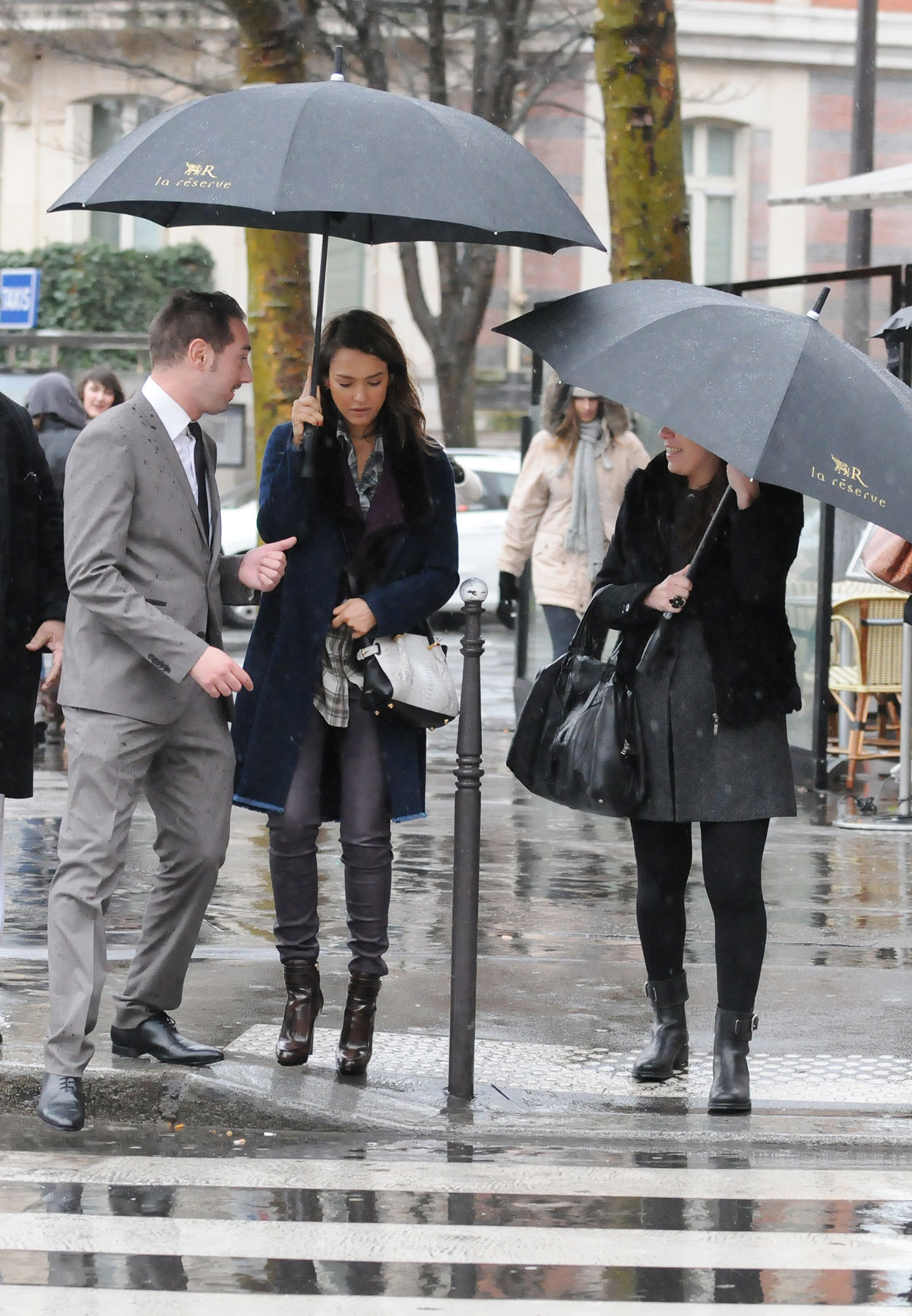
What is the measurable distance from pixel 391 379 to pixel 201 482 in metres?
0.57

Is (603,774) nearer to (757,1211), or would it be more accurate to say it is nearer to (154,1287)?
(757,1211)

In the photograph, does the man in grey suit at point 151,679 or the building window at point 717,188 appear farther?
the building window at point 717,188

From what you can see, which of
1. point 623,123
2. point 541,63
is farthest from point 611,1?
point 541,63

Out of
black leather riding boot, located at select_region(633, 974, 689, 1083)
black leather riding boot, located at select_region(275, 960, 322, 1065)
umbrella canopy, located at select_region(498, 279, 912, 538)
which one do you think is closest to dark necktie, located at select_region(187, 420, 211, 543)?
umbrella canopy, located at select_region(498, 279, 912, 538)

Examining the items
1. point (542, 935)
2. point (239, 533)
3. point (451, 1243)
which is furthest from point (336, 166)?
point (239, 533)

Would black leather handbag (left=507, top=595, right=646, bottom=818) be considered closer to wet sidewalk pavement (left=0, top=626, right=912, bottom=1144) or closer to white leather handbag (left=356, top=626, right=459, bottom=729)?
white leather handbag (left=356, top=626, right=459, bottom=729)

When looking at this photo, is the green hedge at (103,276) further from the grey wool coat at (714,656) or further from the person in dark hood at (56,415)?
the grey wool coat at (714,656)

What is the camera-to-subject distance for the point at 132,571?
4840 mm

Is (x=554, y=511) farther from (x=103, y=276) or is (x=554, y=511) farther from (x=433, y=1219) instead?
(x=103, y=276)

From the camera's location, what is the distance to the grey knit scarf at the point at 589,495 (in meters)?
10.3

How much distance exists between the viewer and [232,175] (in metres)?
4.75

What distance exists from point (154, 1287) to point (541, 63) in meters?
24.3

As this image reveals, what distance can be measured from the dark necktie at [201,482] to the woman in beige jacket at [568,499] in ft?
17.0

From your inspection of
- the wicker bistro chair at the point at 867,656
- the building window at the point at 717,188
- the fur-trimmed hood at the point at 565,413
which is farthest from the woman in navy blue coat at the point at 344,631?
the building window at the point at 717,188
